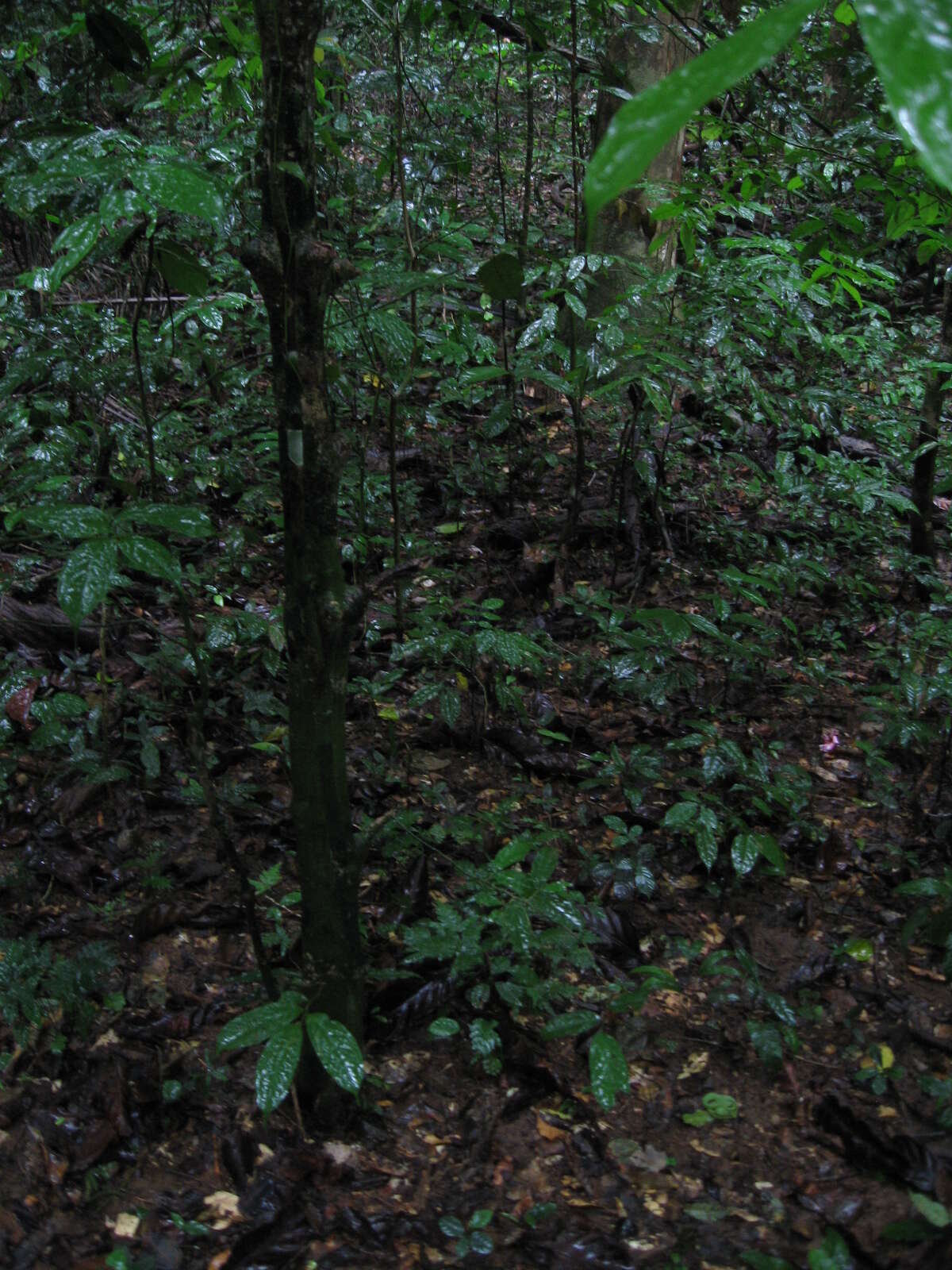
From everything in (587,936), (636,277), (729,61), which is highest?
(636,277)

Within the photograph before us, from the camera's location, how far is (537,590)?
13.6 ft

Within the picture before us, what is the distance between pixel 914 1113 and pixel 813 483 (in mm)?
2960

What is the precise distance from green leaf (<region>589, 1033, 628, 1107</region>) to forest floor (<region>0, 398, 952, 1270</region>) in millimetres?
193

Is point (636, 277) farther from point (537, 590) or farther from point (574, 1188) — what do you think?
point (574, 1188)

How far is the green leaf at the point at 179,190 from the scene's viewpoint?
1.31 metres

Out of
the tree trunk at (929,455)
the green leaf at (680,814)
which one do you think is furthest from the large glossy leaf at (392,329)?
the tree trunk at (929,455)

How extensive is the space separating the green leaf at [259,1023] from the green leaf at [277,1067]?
2cm

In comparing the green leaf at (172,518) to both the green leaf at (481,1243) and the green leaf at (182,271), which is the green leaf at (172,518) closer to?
the green leaf at (182,271)

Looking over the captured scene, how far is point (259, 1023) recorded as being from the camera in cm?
181

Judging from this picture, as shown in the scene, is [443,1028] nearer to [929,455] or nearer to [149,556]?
[149,556]

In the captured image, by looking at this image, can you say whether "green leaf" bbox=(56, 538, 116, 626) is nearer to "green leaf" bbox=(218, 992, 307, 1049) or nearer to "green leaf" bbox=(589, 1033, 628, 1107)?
"green leaf" bbox=(218, 992, 307, 1049)

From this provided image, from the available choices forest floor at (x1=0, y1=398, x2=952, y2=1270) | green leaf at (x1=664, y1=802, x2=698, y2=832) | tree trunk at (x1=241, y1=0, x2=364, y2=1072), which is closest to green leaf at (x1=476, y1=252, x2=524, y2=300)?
tree trunk at (x1=241, y1=0, x2=364, y2=1072)

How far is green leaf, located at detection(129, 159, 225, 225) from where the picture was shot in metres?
1.31

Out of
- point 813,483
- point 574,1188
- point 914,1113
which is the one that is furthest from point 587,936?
point 813,483
